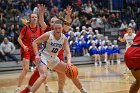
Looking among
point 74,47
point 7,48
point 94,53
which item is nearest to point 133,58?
point 7,48

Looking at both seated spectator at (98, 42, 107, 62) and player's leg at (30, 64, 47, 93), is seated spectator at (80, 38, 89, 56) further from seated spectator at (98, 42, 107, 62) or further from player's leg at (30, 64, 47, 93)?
player's leg at (30, 64, 47, 93)

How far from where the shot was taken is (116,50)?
2106 centimetres

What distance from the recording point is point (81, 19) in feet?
78.1

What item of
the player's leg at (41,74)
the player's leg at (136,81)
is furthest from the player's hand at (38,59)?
the player's leg at (136,81)

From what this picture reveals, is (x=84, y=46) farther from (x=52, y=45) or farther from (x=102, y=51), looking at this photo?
(x=52, y=45)

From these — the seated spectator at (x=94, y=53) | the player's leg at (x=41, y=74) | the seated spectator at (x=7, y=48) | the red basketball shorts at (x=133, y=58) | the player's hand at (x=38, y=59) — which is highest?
the red basketball shorts at (x=133, y=58)

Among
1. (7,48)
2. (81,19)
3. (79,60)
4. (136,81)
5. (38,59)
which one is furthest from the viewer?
(81,19)

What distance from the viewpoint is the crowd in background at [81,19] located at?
20.7 metres

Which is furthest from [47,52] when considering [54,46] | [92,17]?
[92,17]

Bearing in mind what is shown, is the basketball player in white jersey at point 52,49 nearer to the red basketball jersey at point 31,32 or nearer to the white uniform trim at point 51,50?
the white uniform trim at point 51,50

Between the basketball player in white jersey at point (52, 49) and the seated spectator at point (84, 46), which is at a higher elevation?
the basketball player in white jersey at point (52, 49)

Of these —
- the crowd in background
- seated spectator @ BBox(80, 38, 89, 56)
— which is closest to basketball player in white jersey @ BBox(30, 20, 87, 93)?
the crowd in background

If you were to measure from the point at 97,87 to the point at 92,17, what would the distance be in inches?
580

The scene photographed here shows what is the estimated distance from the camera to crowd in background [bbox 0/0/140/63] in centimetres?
2070
